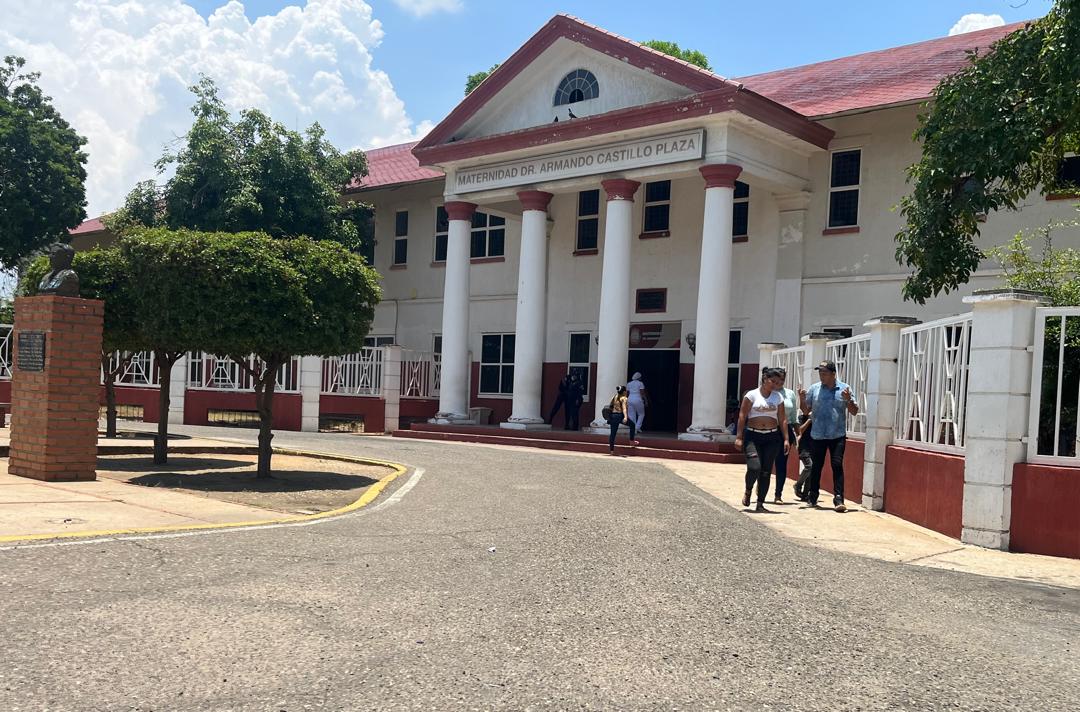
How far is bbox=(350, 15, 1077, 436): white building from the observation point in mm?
20031

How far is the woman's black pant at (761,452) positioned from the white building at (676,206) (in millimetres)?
8577

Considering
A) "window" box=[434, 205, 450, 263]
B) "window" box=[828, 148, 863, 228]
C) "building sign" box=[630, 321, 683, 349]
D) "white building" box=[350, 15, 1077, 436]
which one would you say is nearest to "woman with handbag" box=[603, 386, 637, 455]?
"white building" box=[350, 15, 1077, 436]

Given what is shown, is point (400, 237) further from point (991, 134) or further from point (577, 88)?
point (991, 134)

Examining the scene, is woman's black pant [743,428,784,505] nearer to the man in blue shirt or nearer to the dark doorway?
the man in blue shirt

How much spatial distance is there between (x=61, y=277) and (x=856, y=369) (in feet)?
30.4

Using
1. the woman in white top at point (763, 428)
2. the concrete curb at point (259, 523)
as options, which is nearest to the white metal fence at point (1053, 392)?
the woman in white top at point (763, 428)

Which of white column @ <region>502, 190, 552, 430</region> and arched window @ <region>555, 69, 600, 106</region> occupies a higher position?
arched window @ <region>555, 69, 600, 106</region>

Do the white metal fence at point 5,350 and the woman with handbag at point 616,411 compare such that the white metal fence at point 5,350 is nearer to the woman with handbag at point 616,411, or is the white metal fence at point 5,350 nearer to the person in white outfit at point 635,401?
the woman with handbag at point 616,411

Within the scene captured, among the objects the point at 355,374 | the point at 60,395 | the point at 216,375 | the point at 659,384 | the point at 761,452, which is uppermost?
the point at 659,384

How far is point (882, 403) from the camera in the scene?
453 inches

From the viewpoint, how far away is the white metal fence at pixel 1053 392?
8.53 metres

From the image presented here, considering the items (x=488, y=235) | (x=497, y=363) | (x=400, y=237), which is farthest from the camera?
(x=400, y=237)

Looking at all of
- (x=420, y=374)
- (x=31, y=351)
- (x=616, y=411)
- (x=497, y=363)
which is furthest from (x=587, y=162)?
(x=31, y=351)

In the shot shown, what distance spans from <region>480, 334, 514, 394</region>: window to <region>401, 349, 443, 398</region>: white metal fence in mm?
1237
